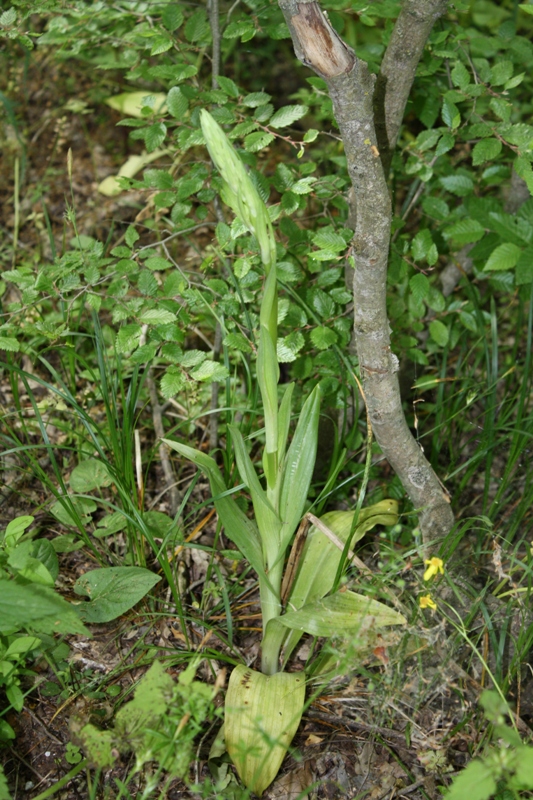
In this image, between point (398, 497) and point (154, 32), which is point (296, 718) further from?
point (154, 32)

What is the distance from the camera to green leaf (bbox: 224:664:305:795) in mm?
1422

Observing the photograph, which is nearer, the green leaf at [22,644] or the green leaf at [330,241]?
the green leaf at [22,644]

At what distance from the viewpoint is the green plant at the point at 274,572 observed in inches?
54.7

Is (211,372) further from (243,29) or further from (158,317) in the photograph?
(243,29)

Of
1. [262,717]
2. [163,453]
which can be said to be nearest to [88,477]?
[163,453]

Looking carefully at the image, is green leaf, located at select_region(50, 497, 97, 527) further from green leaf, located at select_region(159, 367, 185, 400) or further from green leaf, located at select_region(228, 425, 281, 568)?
green leaf, located at select_region(228, 425, 281, 568)

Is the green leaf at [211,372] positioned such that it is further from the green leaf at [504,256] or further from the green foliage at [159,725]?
the green leaf at [504,256]

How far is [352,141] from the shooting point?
4.48ft

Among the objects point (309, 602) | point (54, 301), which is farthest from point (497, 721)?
point (54, 301)

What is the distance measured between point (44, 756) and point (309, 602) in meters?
0.73

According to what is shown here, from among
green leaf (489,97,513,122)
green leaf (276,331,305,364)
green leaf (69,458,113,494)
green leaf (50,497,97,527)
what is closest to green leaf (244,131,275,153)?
green leaf (276,331,305,364)

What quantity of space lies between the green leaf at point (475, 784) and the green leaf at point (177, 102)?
5.52 feet

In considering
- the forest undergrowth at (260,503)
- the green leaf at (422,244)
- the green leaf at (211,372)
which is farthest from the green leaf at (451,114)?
the green leaf at (211,372)

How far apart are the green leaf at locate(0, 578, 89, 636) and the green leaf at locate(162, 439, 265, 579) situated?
0.41 m
